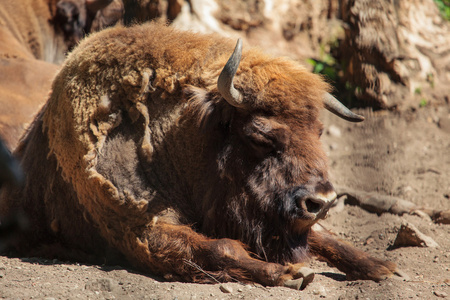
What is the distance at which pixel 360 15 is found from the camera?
271 inches

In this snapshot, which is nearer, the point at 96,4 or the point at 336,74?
the point at 96,4

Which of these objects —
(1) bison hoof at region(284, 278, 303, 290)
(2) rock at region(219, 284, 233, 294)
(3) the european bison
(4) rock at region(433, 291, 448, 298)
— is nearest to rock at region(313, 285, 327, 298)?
(1) bison hoof at region(284, 278, 303, 290)

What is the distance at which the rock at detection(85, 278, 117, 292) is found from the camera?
2922 mm

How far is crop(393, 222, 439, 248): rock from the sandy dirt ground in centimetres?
6

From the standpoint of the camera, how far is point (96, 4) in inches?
292

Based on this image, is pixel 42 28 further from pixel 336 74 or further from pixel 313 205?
pixel 313 205

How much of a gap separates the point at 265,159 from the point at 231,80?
0.56 meters

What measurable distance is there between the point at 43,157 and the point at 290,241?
2.06 metres

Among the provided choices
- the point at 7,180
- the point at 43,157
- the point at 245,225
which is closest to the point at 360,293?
the point at 245,225

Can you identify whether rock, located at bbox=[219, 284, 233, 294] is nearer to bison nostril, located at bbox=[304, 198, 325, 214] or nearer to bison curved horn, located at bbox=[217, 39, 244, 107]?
bison nostril, located at bbox=[304, 198, 325, 214]

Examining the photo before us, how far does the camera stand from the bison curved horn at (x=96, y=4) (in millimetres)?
7366

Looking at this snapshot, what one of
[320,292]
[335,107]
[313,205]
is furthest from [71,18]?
[320,292]

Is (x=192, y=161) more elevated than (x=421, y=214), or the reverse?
(x=192, y=161)

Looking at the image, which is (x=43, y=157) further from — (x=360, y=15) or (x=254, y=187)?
(x=360, y=15)
